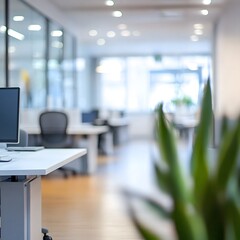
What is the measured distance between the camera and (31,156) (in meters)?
3.10

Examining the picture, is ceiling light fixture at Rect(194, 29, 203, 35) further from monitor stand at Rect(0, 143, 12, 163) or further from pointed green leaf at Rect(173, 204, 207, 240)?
pointed green leaf at Rect(173, 204, 207, 240)

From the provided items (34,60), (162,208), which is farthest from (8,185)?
(34,60)

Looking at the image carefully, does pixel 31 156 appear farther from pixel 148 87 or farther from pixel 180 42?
pixel 148 87

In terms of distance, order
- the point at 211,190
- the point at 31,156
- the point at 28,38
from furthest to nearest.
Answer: the point at 28,38
the point at 31,156
the point at 211,190

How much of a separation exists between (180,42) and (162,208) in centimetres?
1395

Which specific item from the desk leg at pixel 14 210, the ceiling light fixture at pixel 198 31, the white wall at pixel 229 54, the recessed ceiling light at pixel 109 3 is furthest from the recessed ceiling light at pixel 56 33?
the desk leg at pixel 14 210

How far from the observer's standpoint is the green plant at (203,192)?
A: 0.76 meters

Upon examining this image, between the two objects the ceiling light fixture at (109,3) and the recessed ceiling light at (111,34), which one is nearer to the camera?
the ceiling light fixture at (109,3)

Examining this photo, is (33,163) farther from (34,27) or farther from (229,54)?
(229,54)

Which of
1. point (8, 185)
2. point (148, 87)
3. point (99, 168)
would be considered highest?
point (148, 87)

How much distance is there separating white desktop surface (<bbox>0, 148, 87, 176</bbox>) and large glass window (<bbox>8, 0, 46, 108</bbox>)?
403 centimetres

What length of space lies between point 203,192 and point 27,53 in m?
7.86

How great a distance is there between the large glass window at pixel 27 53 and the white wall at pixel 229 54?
11.5 ft

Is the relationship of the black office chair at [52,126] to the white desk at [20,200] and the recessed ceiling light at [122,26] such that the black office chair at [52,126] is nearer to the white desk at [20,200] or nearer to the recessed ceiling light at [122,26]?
the white desk at [20,200]
